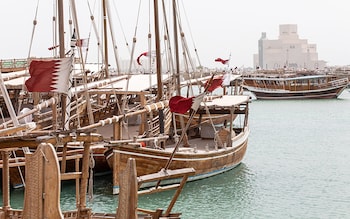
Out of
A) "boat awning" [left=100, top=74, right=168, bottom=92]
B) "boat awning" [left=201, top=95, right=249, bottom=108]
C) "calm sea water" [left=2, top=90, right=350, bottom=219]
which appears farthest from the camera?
"boat awning" [left=201, top=95, right=249, bottom=108]

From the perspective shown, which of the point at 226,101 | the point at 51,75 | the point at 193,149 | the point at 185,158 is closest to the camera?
the point at 51,75

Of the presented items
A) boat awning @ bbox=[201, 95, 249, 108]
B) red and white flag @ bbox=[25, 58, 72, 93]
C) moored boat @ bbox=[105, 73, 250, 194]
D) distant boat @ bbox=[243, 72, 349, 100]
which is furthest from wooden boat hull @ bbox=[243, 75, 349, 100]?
red and white flag @ bbox=[25, 58, 72, 93]

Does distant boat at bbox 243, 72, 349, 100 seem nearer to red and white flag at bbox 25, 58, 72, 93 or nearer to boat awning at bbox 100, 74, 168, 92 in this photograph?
boat awning at bbox 100, 74, 168, 92

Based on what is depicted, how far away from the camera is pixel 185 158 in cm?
2545

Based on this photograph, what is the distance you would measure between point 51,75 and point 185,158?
1287cm

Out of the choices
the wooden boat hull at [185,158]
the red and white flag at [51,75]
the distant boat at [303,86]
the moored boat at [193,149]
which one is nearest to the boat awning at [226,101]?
the moored boat at [193,149]

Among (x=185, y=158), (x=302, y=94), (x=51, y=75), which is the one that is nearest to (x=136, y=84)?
(x=185, y=158)

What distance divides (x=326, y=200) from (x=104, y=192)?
28.8 ft

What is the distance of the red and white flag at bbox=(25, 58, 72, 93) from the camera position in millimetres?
13117

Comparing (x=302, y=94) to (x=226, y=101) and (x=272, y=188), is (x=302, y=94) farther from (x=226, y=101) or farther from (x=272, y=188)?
(x=272, y=188)

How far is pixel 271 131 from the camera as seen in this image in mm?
53906

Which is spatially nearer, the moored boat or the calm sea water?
the calm sea water

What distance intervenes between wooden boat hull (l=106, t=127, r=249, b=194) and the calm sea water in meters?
0.50

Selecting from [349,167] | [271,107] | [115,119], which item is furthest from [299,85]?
[115,119]
